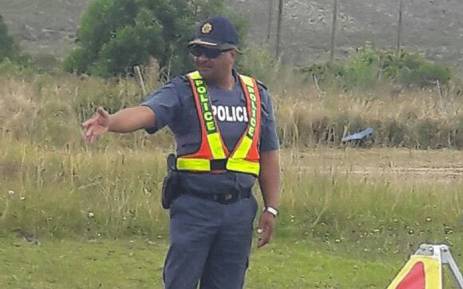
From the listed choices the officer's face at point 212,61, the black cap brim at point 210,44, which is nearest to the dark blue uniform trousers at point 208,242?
the officer's face at point 212,61

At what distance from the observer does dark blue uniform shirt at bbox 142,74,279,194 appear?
5.05 metres

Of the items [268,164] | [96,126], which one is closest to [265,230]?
[268,164]

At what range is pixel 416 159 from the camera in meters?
18.9

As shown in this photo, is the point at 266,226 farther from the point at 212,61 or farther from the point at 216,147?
the point at 212,61

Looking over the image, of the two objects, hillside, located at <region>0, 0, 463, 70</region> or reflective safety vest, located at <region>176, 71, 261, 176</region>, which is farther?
hillside, located at <region>0, 0, 463, 70</region>

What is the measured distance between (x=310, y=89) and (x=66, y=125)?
9.79m

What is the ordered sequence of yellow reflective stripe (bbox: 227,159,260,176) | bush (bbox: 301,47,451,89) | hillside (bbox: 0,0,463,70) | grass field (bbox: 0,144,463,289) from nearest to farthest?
yellow reflective stripe (bbox: 227,159,260,176)
grass field (bbox: 0,144,463,289)
bush (bbox: 301,47,451,89)
hillside (bbox: 0,0,463,70)

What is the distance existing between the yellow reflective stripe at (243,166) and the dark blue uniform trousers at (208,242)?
0.46ft

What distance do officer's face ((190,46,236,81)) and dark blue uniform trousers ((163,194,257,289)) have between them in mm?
581

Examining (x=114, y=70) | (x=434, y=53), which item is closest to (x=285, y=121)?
(x=114, y=70)

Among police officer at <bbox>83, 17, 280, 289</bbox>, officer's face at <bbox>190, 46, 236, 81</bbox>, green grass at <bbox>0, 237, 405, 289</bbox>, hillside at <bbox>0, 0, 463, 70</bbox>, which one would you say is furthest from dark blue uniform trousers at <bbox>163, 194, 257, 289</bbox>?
hillside at <bbox>0, 0, 463, 70</bbox>

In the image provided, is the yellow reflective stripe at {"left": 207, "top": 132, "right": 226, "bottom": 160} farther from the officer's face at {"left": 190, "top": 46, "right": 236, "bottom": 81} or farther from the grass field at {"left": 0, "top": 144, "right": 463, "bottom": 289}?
the grass field at {"left": 0, "top": 144, "right": 463, "bottom": 289}

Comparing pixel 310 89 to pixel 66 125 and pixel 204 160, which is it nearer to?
pixel 66 125

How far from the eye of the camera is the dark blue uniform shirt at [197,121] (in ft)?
16.6
